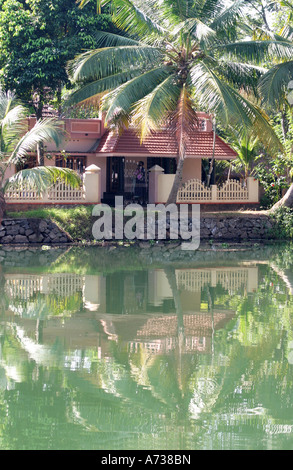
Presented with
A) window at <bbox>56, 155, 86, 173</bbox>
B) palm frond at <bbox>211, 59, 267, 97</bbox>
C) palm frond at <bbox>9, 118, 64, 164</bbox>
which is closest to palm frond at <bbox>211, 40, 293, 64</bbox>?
palm frond at <bbox>211, 59, 267, 97</bbox>

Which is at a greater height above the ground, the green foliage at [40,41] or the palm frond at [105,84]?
the green foliage at [40,41]

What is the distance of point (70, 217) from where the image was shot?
21.7m

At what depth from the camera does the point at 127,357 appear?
8703 millimetres

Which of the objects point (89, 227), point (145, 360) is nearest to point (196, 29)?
point (89, 227)

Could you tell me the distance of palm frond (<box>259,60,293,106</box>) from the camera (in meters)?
20.6

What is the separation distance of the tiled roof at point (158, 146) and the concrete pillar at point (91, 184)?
6.34 feet

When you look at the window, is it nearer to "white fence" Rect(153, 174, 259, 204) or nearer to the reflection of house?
"white fence" Rect(153, 174, 259, 204)

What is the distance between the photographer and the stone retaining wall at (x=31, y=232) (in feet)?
69.4

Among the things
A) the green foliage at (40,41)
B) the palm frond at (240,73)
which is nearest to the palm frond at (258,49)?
the palm frond at (240,73)

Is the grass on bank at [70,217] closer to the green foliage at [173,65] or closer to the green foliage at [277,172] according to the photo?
the green foliage at [173,65]

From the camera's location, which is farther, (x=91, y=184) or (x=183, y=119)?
(x=91, y=184)

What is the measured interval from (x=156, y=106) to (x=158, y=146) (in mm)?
5567

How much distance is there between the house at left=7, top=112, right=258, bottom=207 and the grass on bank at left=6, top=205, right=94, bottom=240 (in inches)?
125

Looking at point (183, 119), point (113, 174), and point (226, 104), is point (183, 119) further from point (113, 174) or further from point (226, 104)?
point (113, 174)
